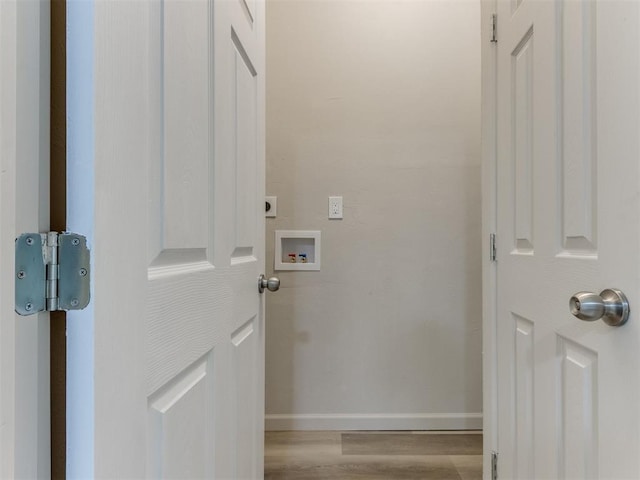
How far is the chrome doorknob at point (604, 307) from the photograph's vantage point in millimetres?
566

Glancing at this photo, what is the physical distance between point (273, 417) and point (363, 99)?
1.71 m

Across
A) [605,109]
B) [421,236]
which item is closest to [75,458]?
[605,109]

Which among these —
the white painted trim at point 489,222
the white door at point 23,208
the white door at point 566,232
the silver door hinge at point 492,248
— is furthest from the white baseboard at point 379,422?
the white door at point 23,208

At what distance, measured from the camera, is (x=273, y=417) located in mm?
1889

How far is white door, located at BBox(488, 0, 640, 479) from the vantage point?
578mm

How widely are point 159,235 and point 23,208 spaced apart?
0.19 metres

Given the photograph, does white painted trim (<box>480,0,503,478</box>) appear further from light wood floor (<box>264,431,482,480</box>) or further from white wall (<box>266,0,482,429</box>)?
white wall (<box>266,0,482,429</box>)

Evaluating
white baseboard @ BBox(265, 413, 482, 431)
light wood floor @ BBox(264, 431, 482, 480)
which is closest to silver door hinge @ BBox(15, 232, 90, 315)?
light wood floor @ BBox(264, 431, 482, 480)

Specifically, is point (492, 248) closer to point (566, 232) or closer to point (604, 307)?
point (566, 232)

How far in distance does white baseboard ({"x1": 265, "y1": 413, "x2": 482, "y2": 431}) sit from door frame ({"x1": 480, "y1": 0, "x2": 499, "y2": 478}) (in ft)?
2.13

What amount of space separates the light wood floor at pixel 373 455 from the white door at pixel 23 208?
56.1 inches

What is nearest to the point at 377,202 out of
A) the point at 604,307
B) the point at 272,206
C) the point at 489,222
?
the point at 272,206

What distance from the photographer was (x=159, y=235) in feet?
1.76

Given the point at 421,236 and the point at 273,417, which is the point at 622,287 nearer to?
the point at 421,236
